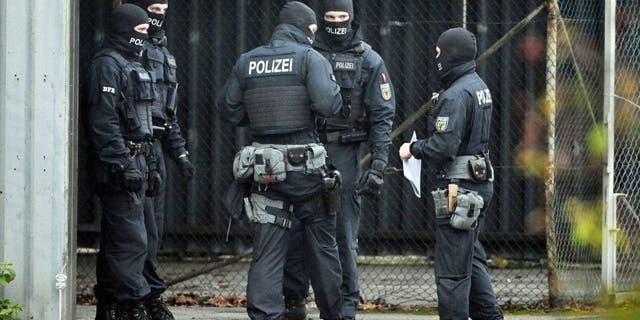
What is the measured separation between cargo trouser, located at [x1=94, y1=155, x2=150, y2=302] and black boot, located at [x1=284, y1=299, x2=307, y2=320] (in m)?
1.22

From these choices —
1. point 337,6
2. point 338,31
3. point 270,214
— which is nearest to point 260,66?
point 270,214

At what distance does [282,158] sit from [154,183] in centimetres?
106

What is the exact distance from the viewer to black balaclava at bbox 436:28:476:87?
23.2 ft

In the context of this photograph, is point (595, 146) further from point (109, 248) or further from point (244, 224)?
point (244, 224)

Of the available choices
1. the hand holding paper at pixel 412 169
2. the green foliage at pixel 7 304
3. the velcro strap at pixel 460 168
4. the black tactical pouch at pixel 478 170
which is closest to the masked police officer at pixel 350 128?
the hand holding paper at pixel 412 169

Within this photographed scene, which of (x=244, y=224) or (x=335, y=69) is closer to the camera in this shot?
(x=335, y=69)

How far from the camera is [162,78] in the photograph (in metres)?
7.69

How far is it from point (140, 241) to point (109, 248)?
0.20 metres

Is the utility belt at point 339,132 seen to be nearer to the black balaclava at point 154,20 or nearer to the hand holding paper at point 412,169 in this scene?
the hand holding paper at point 412,169

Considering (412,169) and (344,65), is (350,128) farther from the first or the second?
(412,169)

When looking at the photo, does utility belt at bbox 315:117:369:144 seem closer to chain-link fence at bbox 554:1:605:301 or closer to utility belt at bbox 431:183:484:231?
utility belt at bbox 431:183:484:231

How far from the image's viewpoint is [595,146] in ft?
6.15

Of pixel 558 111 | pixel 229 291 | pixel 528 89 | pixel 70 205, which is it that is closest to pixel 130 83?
pixel 70 205

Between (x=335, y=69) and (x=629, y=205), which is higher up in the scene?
(x=335, y=69)
